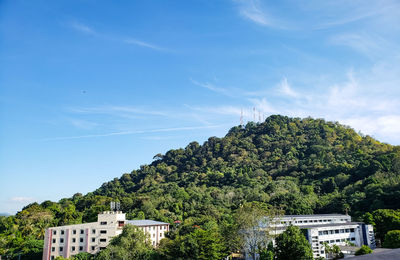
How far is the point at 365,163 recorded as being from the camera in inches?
3017

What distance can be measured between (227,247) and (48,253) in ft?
87.2

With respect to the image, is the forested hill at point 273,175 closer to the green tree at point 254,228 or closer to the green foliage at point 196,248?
the green tree at point 254,228

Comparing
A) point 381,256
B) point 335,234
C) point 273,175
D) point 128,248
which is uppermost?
point 273,175

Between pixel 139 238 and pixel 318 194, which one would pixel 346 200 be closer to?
pixel 318 194

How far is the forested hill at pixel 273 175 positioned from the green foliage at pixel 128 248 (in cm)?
2426

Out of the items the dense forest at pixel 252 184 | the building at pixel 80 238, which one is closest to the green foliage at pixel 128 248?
the building at pixel 80 238

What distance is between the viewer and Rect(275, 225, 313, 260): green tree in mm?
28320

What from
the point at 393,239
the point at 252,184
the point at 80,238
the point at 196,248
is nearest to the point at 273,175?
the point at 252,184

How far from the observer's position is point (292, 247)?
28.6 m

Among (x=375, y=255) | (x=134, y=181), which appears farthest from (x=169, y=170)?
(x=375, y=255)

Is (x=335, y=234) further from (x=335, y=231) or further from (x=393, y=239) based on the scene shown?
(x=393, y=239)

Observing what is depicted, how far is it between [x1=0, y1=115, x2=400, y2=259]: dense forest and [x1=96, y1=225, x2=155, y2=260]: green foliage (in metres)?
8.92

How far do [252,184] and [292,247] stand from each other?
5939 centimetres

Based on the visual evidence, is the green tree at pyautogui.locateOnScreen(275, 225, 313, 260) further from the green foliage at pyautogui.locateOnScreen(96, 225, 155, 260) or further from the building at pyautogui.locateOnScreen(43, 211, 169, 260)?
the building at pyautogui.locateOnScreen(43, 211, 169, 260)
